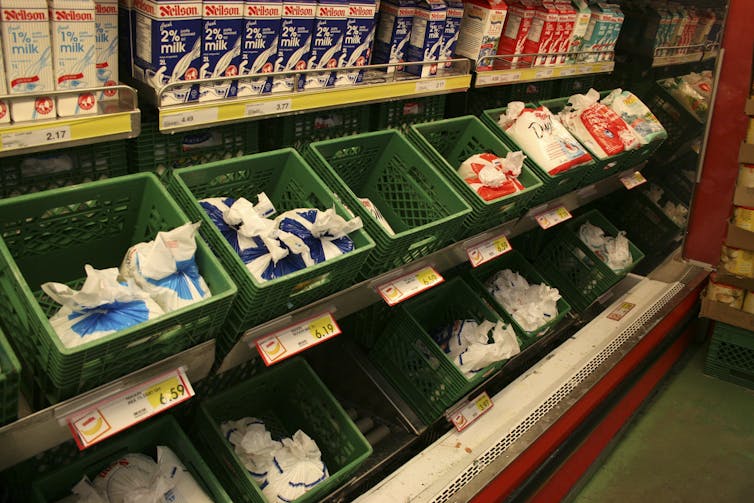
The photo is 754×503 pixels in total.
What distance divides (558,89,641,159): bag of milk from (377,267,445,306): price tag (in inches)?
40.2

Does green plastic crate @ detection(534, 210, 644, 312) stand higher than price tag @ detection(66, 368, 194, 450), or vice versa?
price tag @ detection(66, 368, 194, 450)

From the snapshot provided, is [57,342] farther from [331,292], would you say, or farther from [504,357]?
[504,357]

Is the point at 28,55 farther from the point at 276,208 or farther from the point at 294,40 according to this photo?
the point at 276,208

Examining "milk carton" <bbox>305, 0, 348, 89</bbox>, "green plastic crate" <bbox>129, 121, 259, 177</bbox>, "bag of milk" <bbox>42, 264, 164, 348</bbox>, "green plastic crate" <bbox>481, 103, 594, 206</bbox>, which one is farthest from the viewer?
"green plastic crate" <bbox>481, 103, 594, 206</bbox>

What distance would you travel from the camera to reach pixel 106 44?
1.38 meters

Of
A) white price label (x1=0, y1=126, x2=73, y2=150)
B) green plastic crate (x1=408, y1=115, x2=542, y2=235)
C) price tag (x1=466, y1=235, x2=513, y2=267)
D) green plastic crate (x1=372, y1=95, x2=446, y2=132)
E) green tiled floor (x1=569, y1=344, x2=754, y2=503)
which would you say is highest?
white price label (x1=0, y1=126, x2=73, y2=150)

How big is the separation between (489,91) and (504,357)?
1156 millimetres

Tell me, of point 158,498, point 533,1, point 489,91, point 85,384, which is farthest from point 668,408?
point 85,384

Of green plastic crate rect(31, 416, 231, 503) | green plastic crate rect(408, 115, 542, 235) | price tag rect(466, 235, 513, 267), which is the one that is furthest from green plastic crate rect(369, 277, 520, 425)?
green plastic crate rect(31, 416, 231, 503)

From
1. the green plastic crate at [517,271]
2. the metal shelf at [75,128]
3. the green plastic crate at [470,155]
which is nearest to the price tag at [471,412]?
the green plastic crate at [517,271]

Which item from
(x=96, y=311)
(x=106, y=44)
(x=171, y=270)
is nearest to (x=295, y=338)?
(x=171, y=270)

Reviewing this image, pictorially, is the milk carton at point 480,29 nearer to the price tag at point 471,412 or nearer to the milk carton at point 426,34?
the milk carton at point 426,34

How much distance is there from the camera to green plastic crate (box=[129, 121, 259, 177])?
1.55 meters

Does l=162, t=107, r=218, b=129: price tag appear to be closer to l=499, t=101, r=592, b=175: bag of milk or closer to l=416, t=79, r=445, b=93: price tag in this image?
l=416, t=79, r=445, b=93: price tag
